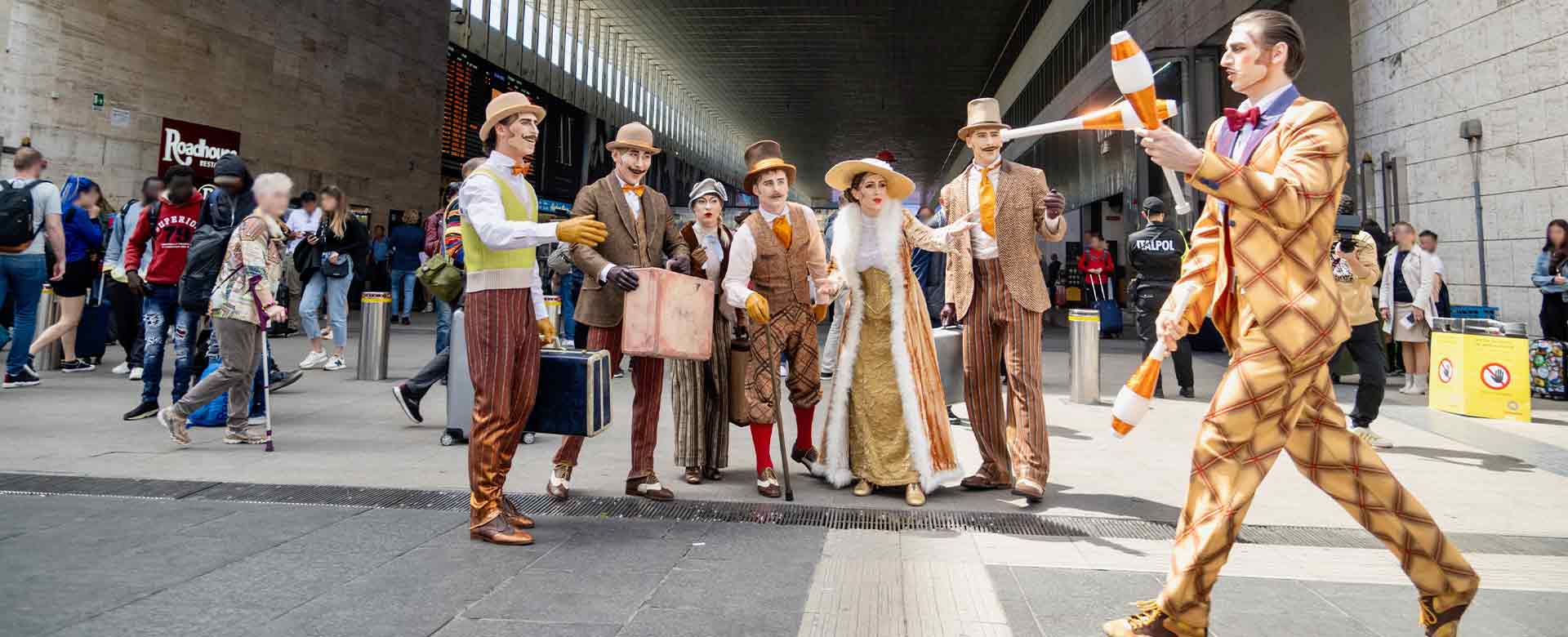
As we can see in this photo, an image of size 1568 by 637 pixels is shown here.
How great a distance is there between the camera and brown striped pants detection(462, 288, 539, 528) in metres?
3.04

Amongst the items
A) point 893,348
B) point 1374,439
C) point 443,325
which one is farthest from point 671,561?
point 443,325

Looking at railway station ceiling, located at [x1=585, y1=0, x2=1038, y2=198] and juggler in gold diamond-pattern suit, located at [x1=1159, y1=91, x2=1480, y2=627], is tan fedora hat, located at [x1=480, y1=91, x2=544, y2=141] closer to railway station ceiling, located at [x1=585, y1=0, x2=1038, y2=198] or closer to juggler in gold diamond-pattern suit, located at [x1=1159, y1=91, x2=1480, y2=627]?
juggler in gold diamond-pattern suit, located at [x1=1159, y1=91, x2=1480, y2=627]

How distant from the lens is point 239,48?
13609 millimetres

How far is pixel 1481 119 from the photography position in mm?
8820

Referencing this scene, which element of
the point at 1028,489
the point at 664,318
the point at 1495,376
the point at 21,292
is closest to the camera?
the point at 664,318

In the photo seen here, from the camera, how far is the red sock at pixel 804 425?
14.1 ft

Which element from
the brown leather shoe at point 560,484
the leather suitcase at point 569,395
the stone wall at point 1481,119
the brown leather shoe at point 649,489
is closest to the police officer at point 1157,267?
the stone wall at point 1481,119

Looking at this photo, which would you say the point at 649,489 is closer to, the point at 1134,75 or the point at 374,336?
the point at 1134,75

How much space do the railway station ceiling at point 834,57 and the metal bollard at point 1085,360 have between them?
60.4ft

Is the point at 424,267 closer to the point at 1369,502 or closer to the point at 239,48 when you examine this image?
the point at 1369,502

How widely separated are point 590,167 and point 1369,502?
2265 centimetres

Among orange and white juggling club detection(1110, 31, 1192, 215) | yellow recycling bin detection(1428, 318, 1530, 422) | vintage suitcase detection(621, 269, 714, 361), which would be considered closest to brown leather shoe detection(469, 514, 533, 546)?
vintage suitcase detection(621, 269, 714, 361)

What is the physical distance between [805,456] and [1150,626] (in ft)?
8.30

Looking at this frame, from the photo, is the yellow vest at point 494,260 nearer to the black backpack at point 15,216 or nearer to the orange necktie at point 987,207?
the orange necktie at point 987,207
